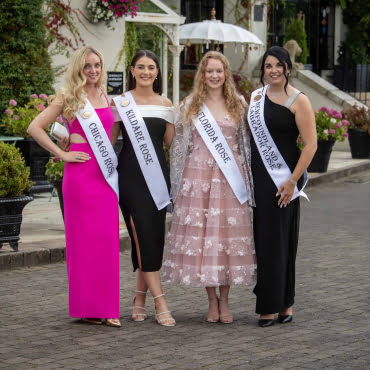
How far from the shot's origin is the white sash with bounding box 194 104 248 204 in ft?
20.9

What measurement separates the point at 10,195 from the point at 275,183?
3.16 meters

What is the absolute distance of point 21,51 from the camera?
1404cm

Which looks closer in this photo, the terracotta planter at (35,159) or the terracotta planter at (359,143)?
the terracotta planter at (35,159)

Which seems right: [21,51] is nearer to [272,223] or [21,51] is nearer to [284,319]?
[272,223]

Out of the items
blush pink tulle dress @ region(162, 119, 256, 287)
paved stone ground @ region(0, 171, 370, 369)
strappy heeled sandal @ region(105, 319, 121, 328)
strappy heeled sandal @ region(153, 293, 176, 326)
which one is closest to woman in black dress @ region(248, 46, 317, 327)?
blush pink tulle dress @ region(162, 119, 256, 287)

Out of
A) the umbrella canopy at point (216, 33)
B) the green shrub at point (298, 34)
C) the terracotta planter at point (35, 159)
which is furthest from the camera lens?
the green shrub at point (298, 34)

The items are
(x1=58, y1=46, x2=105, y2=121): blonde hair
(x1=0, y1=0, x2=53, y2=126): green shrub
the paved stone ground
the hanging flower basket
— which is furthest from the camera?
the hanging flower basket

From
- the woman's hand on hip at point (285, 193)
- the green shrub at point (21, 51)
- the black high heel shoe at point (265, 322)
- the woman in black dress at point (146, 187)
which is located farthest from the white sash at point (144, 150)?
the green shrub at point (21, 51)

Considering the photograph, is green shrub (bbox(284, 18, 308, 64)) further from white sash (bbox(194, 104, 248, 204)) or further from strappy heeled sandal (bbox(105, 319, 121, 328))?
strappy heeled sandal (bbox(105, 319, 121, 328))

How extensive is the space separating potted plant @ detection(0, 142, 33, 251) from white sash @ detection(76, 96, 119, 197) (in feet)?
7.93

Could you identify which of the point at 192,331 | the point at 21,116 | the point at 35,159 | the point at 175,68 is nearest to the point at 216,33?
the point at 175,68

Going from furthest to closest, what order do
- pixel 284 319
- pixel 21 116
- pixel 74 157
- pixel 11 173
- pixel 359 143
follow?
pixel 359 143 < pixel 21 116 < pixel 11 173 < pixel 284 319 < pixel 74 157

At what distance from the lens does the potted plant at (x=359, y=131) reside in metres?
18.2

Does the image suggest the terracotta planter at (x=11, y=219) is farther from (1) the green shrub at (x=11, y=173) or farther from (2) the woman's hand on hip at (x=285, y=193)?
(2) the woman's hand on hip at (x=285, y=193)
